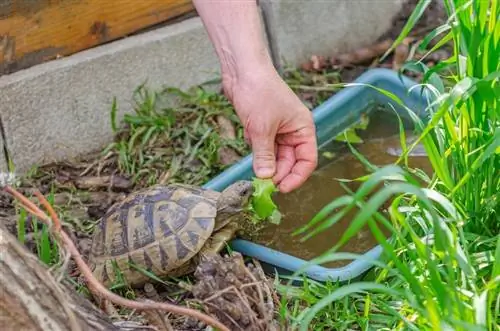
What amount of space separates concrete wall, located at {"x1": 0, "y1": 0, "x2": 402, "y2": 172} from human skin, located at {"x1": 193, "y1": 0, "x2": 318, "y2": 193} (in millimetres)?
818

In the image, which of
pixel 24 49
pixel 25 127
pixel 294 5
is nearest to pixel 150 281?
pixel 25 127

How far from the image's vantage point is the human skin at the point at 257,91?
2389mm

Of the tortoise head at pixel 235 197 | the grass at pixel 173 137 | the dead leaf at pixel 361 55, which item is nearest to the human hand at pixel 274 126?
the tortoise head at pixel 235 197

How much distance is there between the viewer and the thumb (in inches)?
94.3

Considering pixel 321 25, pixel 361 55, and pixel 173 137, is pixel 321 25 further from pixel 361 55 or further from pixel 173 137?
pixel 173 137

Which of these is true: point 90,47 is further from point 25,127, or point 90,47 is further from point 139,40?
point 25,127

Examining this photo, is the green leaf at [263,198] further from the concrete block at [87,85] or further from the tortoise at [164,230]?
the concrete block at [87,85]

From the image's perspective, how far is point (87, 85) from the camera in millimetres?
3217

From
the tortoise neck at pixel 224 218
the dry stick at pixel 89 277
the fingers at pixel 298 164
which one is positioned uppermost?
the dry stick at pixel 89 277

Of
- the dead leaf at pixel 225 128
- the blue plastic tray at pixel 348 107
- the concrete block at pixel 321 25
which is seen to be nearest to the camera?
the blue plastic tray at pixel 348 107

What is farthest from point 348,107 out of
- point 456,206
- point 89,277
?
point 89,277

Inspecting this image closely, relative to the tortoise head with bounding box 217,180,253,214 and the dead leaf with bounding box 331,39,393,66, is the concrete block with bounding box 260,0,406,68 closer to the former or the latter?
the dead leaf with bounding box 331,39,393,66

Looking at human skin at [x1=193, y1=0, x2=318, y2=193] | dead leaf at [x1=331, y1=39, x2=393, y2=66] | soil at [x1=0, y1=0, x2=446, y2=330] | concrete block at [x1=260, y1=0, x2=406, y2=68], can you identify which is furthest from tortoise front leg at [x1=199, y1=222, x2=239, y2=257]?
dead leaf at [x1=331, y1=39, x2=393, y2=66]

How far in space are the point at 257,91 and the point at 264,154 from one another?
0.17 metres
